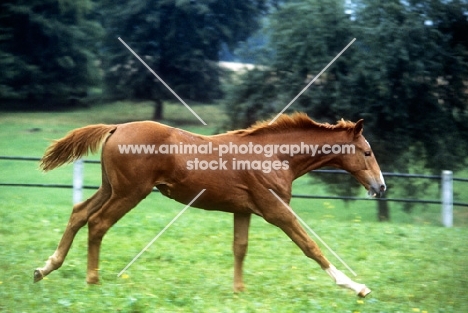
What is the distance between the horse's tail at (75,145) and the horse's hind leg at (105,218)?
589 mm

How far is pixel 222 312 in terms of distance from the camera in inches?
224

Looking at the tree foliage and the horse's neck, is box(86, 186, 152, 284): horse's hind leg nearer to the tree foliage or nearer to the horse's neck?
the horse's neck

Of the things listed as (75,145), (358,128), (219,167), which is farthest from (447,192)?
(75,145)

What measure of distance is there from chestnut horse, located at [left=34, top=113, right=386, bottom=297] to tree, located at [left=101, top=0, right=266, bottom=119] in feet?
47.5

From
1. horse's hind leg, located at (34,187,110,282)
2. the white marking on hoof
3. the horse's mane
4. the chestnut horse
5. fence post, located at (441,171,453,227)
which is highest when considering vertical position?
the horse's mane

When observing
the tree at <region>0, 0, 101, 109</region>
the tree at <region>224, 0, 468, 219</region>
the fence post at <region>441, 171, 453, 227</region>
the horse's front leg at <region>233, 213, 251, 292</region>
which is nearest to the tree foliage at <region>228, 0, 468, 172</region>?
the tree at <region>224, 0, 468, 219</region>

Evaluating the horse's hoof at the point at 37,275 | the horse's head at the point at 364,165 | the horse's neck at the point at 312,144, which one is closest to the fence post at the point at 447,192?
the horse's head at the point at 364,165

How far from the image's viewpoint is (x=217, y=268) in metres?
7.68

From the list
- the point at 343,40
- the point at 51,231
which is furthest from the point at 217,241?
the point at 343,40

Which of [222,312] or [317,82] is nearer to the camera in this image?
[222,312]

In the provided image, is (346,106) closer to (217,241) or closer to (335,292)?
(217,241)

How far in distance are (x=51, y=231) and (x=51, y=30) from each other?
18.1 m

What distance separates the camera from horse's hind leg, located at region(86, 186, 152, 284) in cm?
644

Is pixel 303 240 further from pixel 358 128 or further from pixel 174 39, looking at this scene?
pixel 174 39
